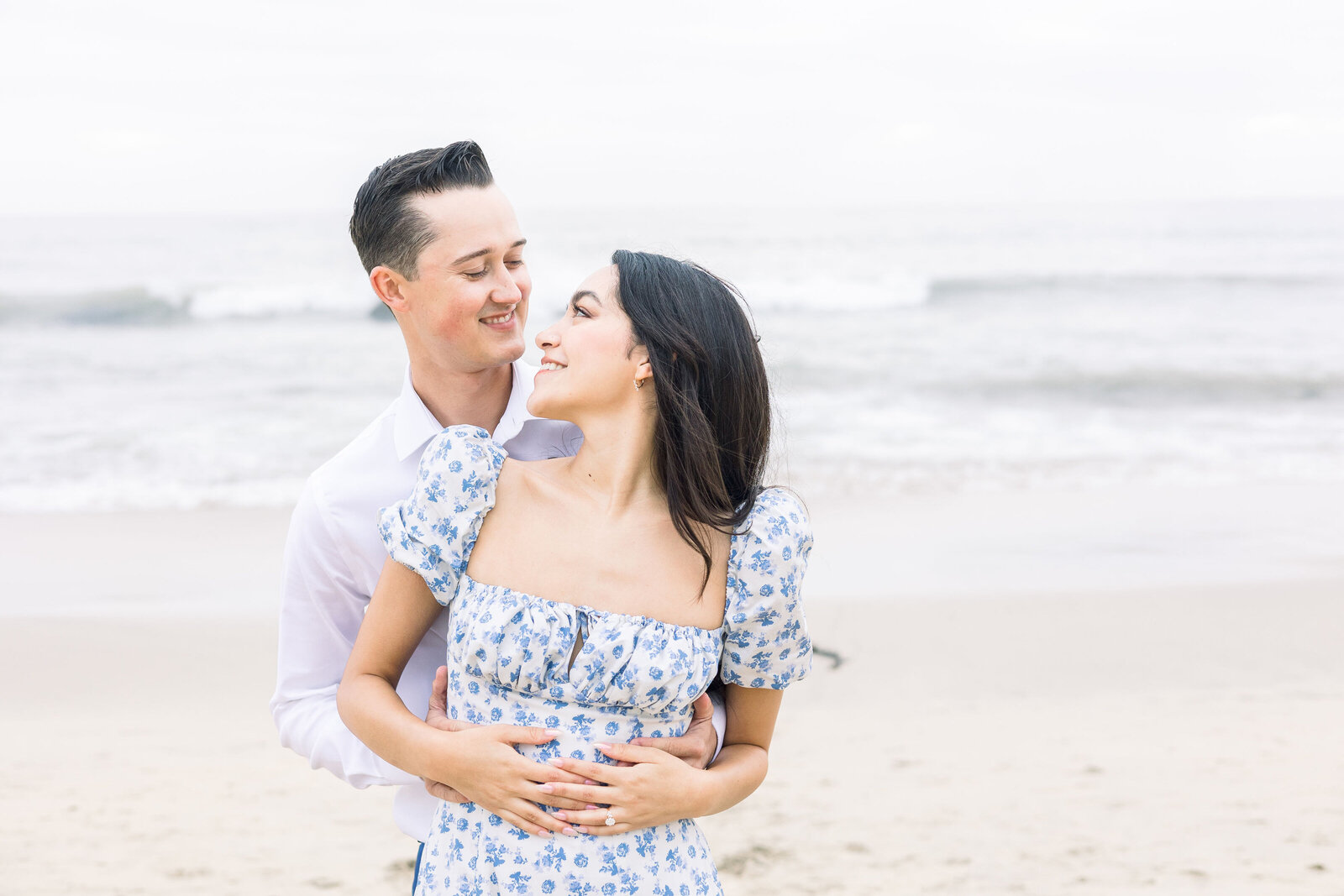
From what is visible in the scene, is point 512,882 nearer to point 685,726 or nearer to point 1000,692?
point 685,726

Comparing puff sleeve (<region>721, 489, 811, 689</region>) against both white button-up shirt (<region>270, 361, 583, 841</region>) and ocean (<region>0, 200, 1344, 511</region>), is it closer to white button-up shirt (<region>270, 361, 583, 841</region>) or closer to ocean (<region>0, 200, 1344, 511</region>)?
ocean (<region>0, 200, 1344, 511</region>)

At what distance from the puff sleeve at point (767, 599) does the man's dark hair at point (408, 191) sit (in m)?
1.00

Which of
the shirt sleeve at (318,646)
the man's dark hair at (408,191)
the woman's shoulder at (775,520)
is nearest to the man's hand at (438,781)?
the shirt sleeve at (318,646)

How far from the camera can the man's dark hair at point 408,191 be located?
101 inches

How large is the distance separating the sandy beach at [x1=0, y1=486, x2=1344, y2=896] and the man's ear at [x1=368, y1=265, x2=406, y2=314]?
8.89 feet

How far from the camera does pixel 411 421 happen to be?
253cm

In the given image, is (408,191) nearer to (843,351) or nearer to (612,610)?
(612,610)

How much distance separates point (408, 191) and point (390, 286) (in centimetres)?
22

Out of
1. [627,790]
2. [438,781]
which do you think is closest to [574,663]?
[627,790]

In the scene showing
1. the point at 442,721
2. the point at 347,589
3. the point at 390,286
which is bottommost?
the point at 442,721

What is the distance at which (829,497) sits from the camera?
9.80 meters

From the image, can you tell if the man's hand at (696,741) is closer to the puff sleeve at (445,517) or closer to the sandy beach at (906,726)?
the puff sleeve at (445,517)

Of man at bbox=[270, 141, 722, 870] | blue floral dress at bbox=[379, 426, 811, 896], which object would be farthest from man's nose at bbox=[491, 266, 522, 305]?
blue floral dress at bbox=[379, 426, 811, 896]

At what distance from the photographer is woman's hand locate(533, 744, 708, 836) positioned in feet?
6.49
